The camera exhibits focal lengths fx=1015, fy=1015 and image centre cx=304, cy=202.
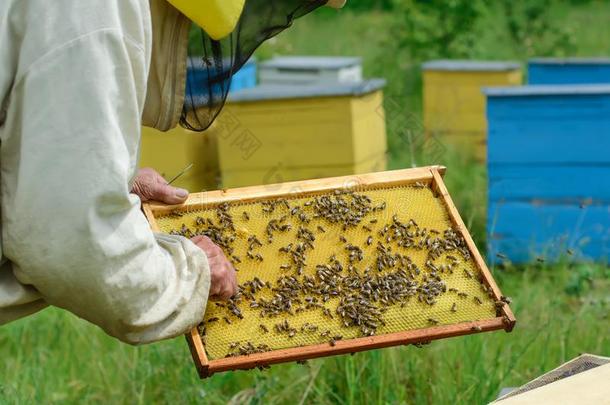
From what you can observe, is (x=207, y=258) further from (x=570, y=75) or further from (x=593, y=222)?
(x=570, y=75)

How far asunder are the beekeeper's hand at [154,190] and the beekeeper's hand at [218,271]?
384 mm

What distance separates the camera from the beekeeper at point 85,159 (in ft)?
6.26

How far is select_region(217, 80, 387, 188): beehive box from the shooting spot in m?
6.73

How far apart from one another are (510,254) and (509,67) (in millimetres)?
2571

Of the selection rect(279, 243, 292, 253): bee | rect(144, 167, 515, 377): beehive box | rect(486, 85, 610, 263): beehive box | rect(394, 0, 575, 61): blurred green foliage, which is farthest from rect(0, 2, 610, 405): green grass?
rect(394, 0, 575, 61): blurred green foliage

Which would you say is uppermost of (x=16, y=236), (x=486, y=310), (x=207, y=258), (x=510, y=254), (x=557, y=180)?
(x=16, y=236)

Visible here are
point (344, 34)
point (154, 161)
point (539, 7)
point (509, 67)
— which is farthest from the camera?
point (344, 34)

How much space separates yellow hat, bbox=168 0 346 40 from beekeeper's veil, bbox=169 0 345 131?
0.15 m

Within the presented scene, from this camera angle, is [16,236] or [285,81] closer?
[16,236]

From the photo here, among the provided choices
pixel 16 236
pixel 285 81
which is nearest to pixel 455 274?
pixel 16 236

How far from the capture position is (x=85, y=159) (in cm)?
194

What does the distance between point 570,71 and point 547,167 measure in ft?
8.30

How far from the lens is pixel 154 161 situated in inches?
275

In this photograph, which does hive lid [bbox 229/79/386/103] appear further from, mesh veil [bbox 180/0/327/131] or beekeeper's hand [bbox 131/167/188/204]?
mesh veil [bbox 180/0/327/131]
